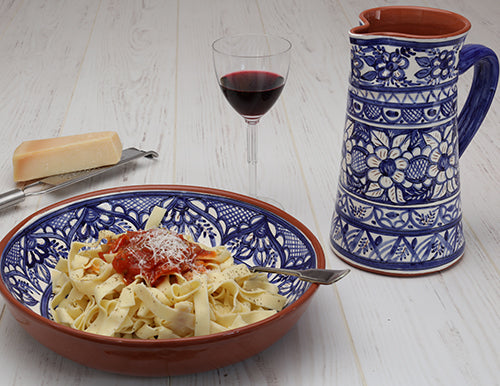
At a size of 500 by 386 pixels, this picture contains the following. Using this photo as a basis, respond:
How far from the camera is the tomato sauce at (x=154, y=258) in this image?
0.98m

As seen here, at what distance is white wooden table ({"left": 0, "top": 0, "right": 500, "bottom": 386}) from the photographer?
944 mm

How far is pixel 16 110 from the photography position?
1.86 m

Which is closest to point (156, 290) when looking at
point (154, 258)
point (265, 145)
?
point (154, 258)

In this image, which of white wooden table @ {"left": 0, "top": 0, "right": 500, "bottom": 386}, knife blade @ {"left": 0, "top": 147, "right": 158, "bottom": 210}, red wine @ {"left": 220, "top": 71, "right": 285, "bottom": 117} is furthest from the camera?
knife blade @ {"left": 0, "top": 147, "right": 158, "bottom": 210}

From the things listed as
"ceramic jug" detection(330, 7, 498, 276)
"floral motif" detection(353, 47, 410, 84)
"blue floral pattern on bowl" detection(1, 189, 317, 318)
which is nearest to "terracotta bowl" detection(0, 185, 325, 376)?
"blue floral pattern on bowl" detection(1, 189, 317, 318)

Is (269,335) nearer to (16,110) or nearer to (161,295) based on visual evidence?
(161,295)

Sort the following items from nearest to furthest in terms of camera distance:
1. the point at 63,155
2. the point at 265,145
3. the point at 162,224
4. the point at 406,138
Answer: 1. the point at 406,138
2. the point at 162,224
3. the point at 63,155
4. the point at 265,145

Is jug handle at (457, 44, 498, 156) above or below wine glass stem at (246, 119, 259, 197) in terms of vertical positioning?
above

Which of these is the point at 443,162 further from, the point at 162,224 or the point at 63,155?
the point at 63,155

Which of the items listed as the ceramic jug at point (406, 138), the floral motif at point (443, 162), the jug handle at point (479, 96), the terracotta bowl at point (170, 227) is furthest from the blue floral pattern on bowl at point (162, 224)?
the jug handle at point (479, 96)

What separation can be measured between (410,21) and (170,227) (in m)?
0.55

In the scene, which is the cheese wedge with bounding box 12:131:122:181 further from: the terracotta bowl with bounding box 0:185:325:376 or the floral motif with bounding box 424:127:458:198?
the floral motif with bounding box 424:127:458:198

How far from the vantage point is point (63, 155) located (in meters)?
1.46

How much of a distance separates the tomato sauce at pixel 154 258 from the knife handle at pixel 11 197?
17.0 inches
